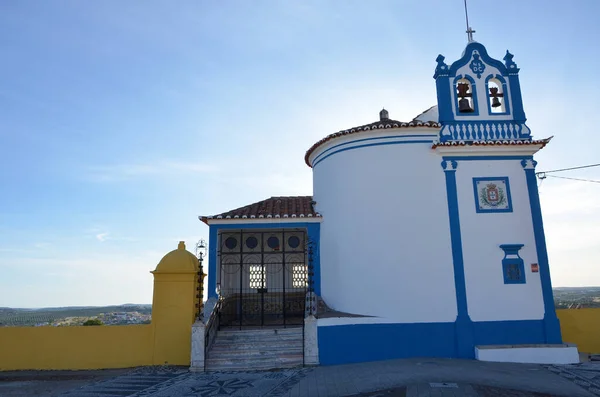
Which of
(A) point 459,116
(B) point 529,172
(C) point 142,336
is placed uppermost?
(A) point 459,116

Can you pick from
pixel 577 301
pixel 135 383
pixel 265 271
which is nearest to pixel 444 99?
pixel 265 271

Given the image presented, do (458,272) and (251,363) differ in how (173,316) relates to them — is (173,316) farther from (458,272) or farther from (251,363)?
(458,272)

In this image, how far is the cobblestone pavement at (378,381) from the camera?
7.25 metres

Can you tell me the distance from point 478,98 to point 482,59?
1241mm

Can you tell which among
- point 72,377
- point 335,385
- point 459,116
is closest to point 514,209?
point 459,116

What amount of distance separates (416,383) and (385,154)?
6130mm

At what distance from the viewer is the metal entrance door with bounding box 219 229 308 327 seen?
14.1m

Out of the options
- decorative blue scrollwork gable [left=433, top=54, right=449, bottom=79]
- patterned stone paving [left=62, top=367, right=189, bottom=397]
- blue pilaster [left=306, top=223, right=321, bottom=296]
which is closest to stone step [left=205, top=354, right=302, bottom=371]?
patterned stone paving [left=62, top=367, right=189, bottom=397]

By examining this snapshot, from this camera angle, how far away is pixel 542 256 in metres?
10.7

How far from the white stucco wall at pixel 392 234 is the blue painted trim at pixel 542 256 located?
2352 millimetres

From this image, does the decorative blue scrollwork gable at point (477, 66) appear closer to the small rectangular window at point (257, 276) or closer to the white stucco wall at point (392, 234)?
the white stucco wall at point (392, 234)

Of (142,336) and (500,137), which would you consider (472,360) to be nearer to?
(500,137)

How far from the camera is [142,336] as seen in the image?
10812 mm

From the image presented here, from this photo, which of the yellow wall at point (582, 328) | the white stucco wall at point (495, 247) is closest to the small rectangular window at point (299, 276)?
the white stucco wall at point (495, 247)
